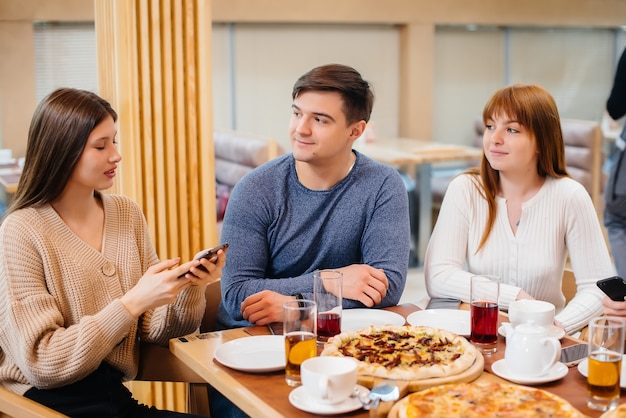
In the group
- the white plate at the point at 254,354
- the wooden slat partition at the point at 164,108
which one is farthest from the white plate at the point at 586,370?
the wooden slat partition at the point at 164,108

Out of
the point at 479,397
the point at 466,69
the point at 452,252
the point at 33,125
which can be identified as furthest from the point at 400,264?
the point at 466,69

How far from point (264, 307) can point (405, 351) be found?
48 centimetres

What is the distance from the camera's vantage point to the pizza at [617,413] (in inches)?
55.8

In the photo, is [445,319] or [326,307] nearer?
[326,307]

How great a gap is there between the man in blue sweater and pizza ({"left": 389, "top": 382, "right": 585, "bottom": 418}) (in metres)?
0.78

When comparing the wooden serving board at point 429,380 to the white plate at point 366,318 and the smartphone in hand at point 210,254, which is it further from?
the smartphone in hand at point 210,254

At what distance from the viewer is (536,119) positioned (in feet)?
8.32

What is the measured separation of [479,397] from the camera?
4.95ft

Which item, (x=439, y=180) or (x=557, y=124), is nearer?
(x=557, y=124)

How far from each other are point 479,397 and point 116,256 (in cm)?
107

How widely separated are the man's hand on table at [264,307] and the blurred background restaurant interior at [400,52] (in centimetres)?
314

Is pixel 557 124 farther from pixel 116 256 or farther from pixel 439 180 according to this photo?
pixel 439 180

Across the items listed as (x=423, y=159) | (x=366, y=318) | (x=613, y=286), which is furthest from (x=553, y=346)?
(x=423, y=159)

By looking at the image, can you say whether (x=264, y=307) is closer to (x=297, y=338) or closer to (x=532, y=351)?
(x=297, y=338)
